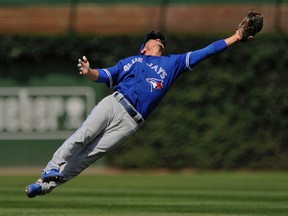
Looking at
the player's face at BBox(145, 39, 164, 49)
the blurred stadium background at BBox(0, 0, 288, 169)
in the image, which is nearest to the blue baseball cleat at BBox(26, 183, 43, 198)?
the player's face at BBox(145, 39, 164, 49)

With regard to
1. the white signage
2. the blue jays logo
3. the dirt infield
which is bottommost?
the white signage

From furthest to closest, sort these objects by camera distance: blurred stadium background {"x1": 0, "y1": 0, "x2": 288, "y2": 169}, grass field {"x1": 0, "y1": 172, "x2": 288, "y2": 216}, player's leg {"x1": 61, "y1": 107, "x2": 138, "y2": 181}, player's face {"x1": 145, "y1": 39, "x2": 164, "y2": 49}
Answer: blurred stadium background {"x1": 0, "y1": 0, "x2": 288, "y2": 169} < grass field {"x1": 0, "y1": 172, "x2": 288, "y2": 216} < player's face {"x1": 145, "y1": 39, "x2": 164, "y2": 49} < player's leg {"x1": 61, "y1": 107, "x2": 138, "y2": 181}

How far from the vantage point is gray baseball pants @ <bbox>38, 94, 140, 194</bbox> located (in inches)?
364

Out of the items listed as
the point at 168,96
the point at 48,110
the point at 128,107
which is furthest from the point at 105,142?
the point at 48,110

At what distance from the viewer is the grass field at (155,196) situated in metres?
11.3

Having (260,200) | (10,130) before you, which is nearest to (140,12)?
(10,130)

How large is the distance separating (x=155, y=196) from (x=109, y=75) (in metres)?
4.70

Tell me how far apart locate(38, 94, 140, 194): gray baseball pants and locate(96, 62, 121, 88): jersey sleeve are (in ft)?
0.70

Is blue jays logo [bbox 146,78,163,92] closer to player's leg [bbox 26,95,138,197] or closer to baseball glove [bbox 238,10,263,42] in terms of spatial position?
player's leg [bbox 26,95,138,197]

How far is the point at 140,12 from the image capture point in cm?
2353

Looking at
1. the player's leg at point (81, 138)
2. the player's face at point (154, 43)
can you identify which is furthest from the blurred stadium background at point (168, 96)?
the player's leg at point (81, 138)

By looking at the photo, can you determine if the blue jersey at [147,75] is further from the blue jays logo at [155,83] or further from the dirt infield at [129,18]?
the dirt infield at [129,18]

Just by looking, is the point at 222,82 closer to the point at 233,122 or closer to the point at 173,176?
the point at 233,122

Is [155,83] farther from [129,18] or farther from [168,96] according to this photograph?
[129,18]
